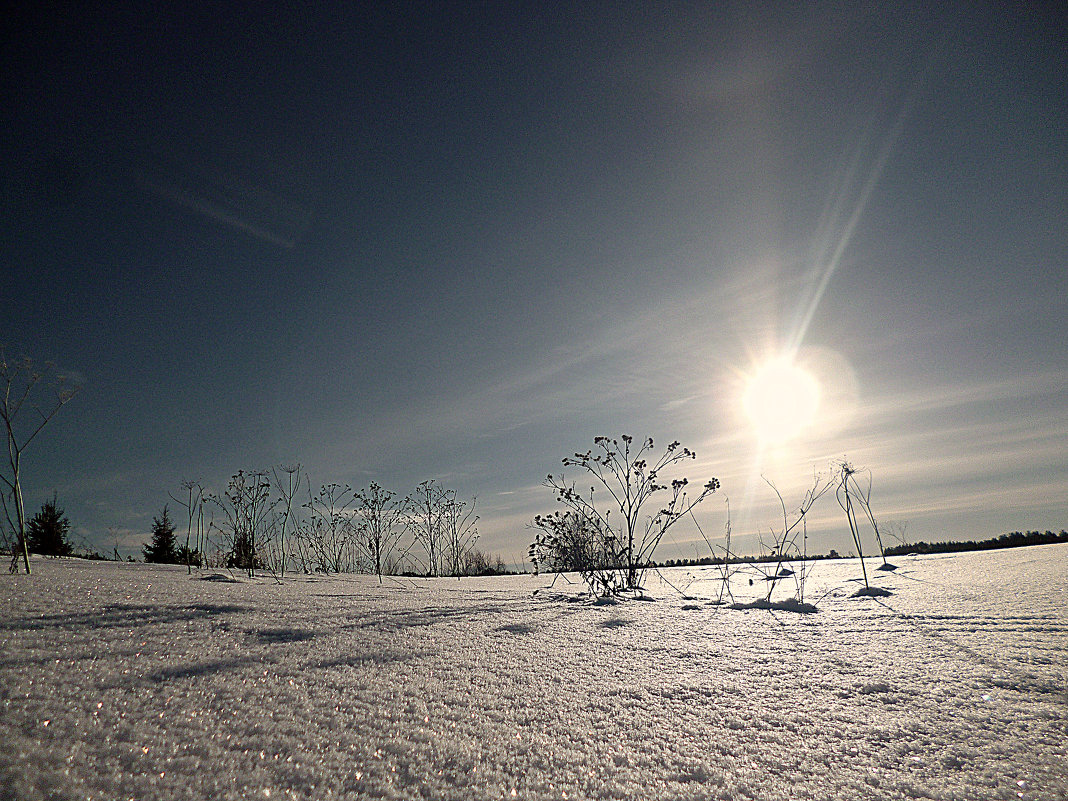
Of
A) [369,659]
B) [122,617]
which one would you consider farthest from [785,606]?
[122,617]

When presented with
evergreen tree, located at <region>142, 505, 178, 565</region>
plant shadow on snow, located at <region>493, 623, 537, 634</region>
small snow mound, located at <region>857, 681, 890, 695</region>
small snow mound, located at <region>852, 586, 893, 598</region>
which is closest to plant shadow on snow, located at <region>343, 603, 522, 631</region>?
plant shadow on snow, located at <region>493, 623, 537, 634</region>

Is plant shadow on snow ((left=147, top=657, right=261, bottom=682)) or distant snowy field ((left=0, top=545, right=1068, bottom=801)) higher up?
plant shadow on snow ((left=147, top=657, right=261, bottom=682))

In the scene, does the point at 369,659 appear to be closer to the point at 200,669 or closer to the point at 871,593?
the point at 200,669

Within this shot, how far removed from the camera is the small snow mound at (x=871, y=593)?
331 centimetres

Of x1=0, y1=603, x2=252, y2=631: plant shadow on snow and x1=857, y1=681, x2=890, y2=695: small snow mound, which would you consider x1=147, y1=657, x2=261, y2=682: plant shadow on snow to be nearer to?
x1=0, y1=603, x2=252, y2=631: plant shadow on snow

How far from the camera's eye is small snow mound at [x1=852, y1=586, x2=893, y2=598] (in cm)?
331

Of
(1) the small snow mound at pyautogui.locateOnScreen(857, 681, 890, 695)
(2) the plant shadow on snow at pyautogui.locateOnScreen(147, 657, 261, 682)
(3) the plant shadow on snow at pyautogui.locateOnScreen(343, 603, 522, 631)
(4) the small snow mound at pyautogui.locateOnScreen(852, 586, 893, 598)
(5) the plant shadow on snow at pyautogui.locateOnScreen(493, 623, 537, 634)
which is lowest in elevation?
(4) the small snow mound at pyautogui.locateOnScreen(852, 586, 893, 598)

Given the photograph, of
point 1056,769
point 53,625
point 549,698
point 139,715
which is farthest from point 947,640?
point 53,625

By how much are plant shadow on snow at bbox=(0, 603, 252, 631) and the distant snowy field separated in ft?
0.04

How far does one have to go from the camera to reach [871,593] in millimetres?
3385

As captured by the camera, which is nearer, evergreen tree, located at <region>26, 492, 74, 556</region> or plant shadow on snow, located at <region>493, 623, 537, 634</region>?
plant shadow on snow, located at <region>493, 623, 537, 634</region>

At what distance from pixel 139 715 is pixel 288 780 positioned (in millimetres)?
409

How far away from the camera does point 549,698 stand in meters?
1.31

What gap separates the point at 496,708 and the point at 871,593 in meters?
3.25
